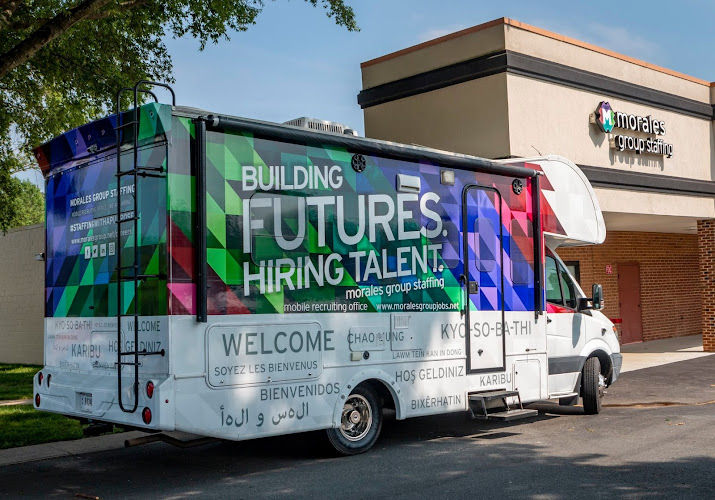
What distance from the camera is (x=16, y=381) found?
16.0 meters

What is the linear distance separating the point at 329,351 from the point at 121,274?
1.98m

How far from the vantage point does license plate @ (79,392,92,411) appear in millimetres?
7262

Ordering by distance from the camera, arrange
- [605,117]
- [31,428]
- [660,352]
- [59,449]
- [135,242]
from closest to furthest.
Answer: [135,242] → [59,449] → [31,428] → [605,117] → [660,352]

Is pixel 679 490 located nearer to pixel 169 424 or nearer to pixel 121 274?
pixel 169 424

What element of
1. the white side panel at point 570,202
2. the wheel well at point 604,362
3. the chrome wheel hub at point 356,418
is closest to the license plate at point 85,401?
the chrome wheel hub at point 356,418

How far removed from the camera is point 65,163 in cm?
789

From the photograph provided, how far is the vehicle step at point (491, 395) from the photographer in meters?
8.67

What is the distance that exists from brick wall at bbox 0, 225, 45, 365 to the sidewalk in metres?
13.4

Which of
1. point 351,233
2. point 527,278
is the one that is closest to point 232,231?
point 351,233

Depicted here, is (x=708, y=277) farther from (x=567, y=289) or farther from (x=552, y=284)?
(x=552, y=284)

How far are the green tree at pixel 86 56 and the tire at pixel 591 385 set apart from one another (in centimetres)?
716

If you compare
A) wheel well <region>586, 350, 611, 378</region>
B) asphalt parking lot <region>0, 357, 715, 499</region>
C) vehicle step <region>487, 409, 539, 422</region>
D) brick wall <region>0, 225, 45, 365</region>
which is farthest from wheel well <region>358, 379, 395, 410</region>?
brick wall <region>0, 225, 45, 365</region>

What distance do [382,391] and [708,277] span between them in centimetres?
1321

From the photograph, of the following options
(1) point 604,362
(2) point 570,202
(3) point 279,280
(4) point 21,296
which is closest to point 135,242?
(3) point 279,280
